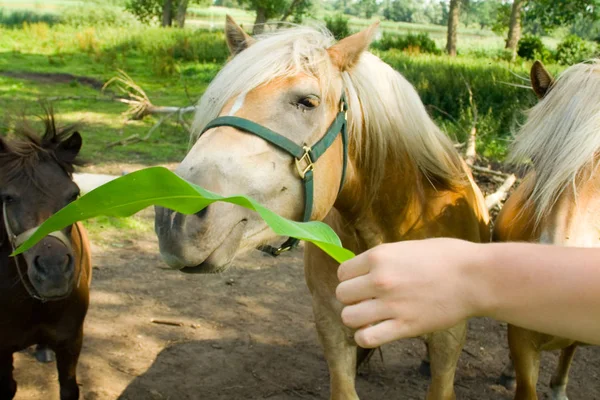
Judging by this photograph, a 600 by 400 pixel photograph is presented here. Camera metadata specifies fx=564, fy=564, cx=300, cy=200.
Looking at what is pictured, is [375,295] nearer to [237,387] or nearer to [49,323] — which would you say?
[49,323]

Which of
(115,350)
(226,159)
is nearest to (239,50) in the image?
(226,159)

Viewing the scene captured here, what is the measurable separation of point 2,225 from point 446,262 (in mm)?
2764

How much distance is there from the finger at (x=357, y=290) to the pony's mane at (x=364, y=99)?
1.05 metres

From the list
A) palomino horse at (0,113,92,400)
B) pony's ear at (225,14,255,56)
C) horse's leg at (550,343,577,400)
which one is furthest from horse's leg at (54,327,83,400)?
horse's leg at (550,343,577,400)

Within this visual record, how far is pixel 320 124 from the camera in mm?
1967

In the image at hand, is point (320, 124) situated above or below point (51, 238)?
above

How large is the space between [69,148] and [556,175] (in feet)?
8.41

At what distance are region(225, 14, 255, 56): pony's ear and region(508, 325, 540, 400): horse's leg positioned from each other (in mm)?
1739

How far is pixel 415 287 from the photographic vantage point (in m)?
0.97

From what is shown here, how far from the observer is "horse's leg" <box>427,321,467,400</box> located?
8.59ft

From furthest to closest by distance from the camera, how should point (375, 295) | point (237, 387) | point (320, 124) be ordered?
point (237, 387) < point (320, 124) < point (375, 295)

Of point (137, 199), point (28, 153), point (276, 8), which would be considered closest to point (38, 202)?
point (28, 153)

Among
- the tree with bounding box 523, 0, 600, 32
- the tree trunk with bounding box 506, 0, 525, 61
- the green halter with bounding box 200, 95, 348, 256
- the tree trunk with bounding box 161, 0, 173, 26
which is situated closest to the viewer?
the green halter with bounding box 200, 95, 348, 256

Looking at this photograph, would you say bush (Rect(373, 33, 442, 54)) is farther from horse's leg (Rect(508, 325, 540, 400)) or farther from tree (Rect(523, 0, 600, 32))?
horse's leg (Rect(508, 325, 540, 400))
